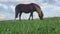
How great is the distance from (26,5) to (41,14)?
4.57 ft

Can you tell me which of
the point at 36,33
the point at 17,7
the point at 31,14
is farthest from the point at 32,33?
the point at 17,7

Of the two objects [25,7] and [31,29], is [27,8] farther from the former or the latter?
[31,29]

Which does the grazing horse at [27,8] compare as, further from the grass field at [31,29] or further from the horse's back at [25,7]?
the grass field at [31,29]

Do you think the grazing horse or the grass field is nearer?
the grass field

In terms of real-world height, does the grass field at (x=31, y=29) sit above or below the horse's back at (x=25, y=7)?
below

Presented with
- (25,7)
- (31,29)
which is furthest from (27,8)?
(31,29)

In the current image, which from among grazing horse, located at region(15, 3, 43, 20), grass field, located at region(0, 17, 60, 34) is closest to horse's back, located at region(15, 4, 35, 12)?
grazing horse, located at region(15, 3, 43, 20)

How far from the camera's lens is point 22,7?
13.4 metres

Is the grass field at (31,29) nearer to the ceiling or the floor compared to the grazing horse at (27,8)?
nearer to the floor

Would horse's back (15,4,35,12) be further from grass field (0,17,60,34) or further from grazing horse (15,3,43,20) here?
grass field (0,17,60,34)

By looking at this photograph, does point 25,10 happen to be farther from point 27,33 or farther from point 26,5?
point 27,33

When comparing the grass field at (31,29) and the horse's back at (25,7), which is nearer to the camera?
the grass field at (31,29)

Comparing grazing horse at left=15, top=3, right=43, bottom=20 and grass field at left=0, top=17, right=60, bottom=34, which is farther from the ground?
grazing horse at left=15, top=3, right=43, bottom=20

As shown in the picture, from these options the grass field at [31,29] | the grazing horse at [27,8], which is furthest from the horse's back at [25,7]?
the grass field at [31,29]
